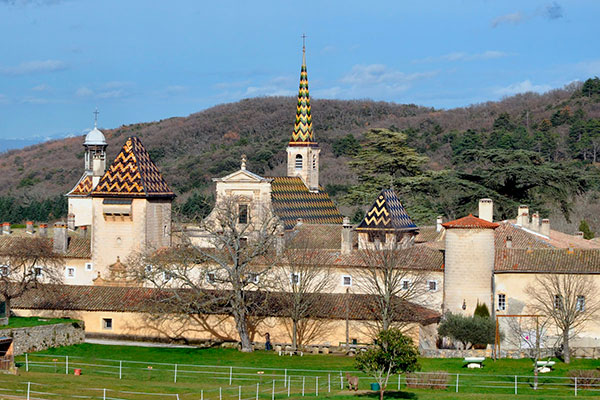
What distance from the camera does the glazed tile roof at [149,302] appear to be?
50.8 metres

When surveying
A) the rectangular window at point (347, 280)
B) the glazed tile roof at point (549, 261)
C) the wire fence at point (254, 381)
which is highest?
the glazed tile roof at point (549, 261)

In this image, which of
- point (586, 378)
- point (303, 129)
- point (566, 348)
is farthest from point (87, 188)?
point (586, 378)

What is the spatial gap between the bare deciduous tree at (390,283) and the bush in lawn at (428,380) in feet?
25.0

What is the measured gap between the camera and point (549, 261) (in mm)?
51812

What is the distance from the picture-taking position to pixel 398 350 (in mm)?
37500

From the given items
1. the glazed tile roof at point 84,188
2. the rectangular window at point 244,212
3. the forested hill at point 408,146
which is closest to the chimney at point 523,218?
the forested hill at point 408,146

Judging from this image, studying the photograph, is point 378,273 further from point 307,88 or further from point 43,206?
point 43,206

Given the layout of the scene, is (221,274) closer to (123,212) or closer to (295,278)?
(295,278)

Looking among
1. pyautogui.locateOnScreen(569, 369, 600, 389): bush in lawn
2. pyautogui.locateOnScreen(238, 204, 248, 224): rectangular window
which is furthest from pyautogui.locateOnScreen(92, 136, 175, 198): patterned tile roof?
pyautogui.locateOnScreen(569, 369, 600, 389): bush in lawn

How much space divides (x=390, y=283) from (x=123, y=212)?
54.4 ft

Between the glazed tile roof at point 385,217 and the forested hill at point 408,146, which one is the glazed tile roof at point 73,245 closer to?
the glazed tile roof at point 385,217

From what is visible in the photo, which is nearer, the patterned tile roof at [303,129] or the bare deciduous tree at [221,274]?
the bare deciduous tree at [221,274]

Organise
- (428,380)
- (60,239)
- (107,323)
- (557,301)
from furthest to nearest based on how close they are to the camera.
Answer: (60,239), (107,323), (557,301), (428,380)

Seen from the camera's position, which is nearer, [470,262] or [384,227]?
[470,262]
